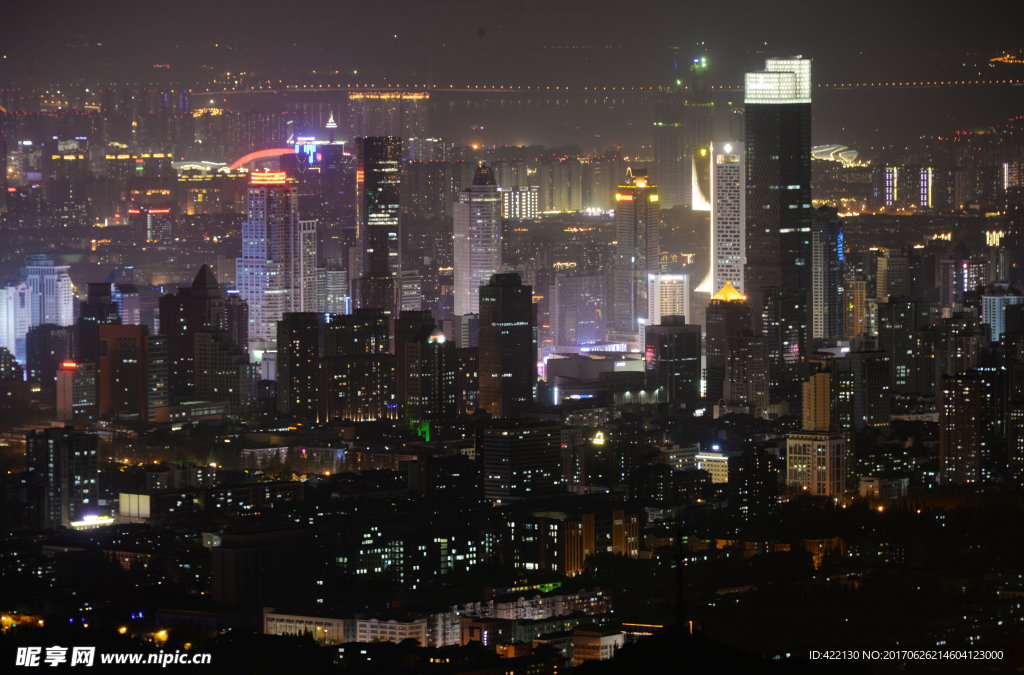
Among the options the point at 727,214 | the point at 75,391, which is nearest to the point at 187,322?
the point at 75,391

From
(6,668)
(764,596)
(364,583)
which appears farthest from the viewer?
(364,583)

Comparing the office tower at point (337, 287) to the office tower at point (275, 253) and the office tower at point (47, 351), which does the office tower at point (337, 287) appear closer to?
the office tower at point (275, 253)

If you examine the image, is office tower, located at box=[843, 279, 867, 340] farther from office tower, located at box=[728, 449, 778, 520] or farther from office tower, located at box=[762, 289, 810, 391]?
office tower, located at box=[728, 449, 778, 520]

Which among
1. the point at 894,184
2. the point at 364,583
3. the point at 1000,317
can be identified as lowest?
the point at 364,583

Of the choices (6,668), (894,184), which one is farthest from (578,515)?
(894,184)

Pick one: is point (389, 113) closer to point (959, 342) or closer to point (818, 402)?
point (818, 402)

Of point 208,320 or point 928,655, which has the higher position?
point 208,320

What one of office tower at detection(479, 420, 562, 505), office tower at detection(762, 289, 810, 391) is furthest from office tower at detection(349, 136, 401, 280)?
office tower at detection(479, 420, 562, 505)

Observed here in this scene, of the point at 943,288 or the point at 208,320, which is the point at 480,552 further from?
the point at 943,288
